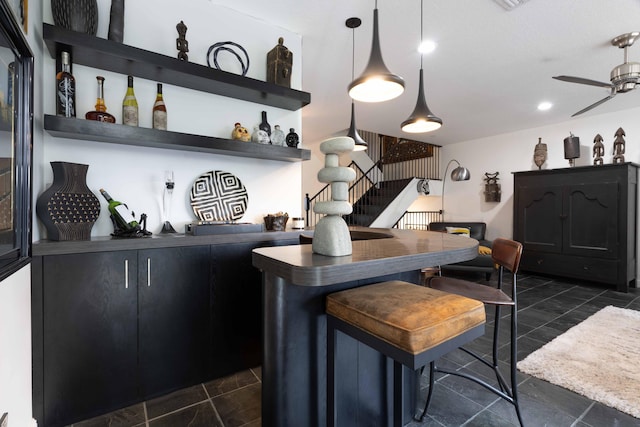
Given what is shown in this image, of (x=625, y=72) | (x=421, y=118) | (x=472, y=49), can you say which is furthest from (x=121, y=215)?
(x=625, y=72)

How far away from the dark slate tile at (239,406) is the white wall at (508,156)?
6378 millimetres

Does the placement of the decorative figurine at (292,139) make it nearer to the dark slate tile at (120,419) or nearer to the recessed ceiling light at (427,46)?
the recessed ceiling light at (427,46)

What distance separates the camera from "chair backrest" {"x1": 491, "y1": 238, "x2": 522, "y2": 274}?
166 cm

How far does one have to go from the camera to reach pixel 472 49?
309cm

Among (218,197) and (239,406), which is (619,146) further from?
(239,406)

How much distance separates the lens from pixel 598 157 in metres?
4.93

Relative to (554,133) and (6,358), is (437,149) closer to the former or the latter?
(554,133)

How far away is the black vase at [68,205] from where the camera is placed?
1.68 m

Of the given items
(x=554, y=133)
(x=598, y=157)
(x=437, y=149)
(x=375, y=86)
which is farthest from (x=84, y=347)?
(x=437, y=149)

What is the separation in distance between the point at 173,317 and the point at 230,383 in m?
0.62

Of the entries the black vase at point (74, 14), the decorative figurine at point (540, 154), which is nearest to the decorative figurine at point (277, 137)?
the black vase at point (74, 14)

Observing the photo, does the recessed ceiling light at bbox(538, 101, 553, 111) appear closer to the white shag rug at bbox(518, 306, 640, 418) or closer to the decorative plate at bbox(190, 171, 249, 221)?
the white shag rug at bbox(518, 306, 640, 418)

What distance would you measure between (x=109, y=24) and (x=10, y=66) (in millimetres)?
982

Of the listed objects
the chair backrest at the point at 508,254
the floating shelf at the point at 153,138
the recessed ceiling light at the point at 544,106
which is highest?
the recessed ceiling light at the point at 544,106
